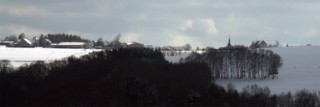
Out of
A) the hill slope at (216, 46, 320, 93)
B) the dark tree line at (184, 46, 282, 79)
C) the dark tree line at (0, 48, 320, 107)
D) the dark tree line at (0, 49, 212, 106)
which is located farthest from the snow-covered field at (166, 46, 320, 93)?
the dark tree line at (0, 49, 212, 106)

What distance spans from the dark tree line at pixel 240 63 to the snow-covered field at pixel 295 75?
3.33m

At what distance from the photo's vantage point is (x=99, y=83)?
99.6 m

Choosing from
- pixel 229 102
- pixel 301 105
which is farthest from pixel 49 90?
pixel 301 105

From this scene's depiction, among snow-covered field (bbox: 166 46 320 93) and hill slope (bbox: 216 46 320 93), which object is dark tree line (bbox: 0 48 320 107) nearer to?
snow-covered field (bbox: 166 46 320 93)

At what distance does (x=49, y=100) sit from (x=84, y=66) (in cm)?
2982

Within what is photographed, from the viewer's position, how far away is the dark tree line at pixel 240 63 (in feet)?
470

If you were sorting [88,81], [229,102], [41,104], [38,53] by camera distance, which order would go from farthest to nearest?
1. [38,53]
2. [88,81]
3. [41,104]
4. [229,102]

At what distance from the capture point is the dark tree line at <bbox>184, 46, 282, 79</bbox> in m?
143

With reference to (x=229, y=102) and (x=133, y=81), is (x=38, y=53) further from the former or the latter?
(x=229, y=102)

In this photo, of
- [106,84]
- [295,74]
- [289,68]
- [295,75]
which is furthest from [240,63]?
[106,84]

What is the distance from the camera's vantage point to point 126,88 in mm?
84562

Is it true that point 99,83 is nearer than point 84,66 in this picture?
Yes

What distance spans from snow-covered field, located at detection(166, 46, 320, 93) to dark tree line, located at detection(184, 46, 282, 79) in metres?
3.33

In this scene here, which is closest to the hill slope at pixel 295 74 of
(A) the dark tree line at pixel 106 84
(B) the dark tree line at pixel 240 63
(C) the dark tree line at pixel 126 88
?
(B) the dark tree line at pixel 240 63
